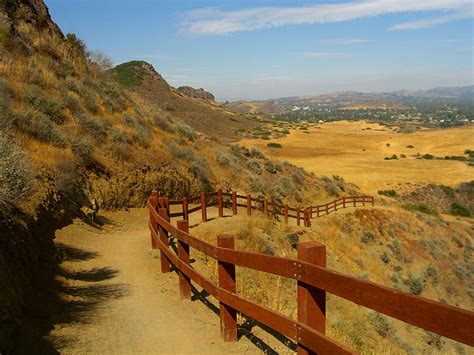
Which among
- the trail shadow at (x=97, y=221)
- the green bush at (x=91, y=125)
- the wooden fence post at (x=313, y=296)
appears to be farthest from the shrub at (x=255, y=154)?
the wooden fence post at (x=313, y=296)

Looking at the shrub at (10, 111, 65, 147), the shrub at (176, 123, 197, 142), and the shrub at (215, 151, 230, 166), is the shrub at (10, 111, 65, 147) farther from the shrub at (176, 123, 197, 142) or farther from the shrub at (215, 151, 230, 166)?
the shrub at (215, 151, 230, 166)

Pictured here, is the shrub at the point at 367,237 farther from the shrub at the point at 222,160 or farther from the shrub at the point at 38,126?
Result: the shrub at the point at 38,126

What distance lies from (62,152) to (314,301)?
12.6m

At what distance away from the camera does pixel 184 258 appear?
23.1 ft

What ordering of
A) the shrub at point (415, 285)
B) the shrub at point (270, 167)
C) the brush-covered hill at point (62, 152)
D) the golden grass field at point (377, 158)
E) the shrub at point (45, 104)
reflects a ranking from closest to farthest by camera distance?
the brush-covered hill at point (62, 152) < the shrub at point (45, 104) < the shrub at point (415, 285) < the shrub at point (270, 167) < the golden grass field at point (377, 158)

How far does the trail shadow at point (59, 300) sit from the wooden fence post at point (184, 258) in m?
1.10

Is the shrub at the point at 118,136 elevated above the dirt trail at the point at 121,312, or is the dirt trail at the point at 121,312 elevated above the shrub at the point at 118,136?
the shrub at the point at 118,136

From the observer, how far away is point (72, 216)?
40.4 ft

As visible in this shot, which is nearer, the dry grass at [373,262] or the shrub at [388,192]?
the dry grass at [373,262]

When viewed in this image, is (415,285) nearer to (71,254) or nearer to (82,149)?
(82,149)

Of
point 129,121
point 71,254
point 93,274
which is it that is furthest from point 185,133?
point 93,274

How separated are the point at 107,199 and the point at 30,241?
25.5 ft

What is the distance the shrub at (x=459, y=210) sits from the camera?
144 feet

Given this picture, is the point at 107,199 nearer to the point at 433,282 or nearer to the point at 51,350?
the point at 51,350
